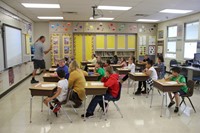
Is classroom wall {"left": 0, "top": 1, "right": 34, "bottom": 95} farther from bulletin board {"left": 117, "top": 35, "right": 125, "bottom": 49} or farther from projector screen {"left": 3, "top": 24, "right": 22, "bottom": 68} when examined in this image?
bulletin board {"left": 117, "top": 35, "right": 125, "bottom": 49}

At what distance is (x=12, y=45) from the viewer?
20.3 feet

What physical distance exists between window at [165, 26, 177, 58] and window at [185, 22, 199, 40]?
88 centimetres

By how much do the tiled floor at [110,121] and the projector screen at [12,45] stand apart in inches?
66.4

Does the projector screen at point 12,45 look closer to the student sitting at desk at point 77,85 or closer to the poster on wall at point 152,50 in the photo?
the student sitting at desk at point 77,85

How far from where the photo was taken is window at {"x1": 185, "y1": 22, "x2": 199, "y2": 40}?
7.72 metres

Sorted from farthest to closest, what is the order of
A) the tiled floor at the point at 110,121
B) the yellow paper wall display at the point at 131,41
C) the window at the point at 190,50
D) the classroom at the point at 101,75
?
1. the yellow paper wall display at the point at 131,41
2. the window at the point at 190,50
3. the classroom at the point at 101,75
4. the tiled floor at the point at 110,121

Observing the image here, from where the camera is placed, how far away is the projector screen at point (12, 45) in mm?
5555

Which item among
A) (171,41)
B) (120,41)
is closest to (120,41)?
(120,41)

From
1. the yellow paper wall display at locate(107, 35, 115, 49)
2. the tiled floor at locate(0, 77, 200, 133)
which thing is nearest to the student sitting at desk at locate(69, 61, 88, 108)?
the tiled floor at locate(0, 77, 200, 133)

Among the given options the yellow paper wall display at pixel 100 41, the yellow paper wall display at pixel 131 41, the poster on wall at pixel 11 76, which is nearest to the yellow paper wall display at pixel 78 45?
the yellow paper wall display at pixel 100 41

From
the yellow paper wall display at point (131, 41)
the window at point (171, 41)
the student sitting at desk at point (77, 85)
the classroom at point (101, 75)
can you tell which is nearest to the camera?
the classroom at point (101, 75)

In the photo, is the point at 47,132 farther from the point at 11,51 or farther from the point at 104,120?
the point at 11,51

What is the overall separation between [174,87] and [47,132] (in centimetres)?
268

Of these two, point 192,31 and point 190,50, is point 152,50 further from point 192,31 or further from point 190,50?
point 192,31
